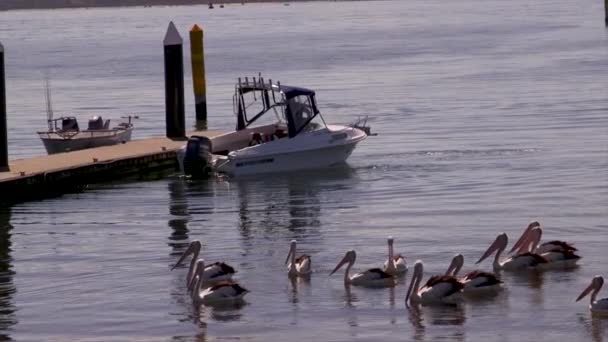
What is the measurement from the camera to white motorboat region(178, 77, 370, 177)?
108 feet

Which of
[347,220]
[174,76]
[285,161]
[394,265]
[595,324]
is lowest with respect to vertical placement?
[595,324]

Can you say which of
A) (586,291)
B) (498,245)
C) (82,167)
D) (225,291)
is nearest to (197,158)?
(82,167)

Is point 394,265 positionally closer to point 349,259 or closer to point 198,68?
point 349,259

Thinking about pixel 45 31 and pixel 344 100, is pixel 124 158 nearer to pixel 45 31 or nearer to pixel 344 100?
pixel 344 100

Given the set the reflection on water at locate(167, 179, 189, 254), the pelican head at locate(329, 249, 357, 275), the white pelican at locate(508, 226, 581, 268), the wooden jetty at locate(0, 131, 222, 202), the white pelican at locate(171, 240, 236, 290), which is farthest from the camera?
the wooden jetty at locate(0, 131, 222, 202)

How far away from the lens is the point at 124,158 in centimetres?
3334

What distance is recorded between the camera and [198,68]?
1684 inches

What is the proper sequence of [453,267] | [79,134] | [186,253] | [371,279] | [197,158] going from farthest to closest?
[79,134] → [197,158] → [186,253] → [371,279] → [453,267]

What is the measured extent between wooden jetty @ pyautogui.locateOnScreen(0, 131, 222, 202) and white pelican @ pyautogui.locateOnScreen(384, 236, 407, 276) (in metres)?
10.6

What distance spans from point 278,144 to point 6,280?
451 inches

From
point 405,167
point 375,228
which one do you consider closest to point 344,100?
point 405,167

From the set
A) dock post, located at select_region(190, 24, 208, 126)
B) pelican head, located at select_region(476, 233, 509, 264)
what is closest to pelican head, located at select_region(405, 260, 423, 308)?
pelican head, located at select_region(476, 233, 509, 264)

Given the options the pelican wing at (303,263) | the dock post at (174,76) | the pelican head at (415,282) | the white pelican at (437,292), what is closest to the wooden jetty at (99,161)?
the dock post at (174,76)

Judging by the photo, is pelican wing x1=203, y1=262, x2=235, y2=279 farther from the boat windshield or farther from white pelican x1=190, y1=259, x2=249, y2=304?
the boat windshield
